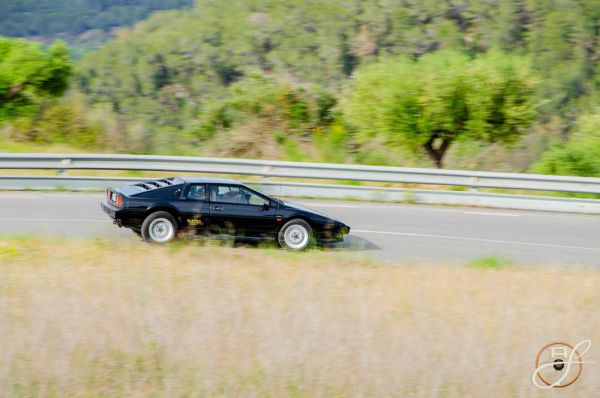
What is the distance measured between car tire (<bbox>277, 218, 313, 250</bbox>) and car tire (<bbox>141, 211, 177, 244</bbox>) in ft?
5.62

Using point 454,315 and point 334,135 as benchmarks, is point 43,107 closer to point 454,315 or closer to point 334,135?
point 334,135

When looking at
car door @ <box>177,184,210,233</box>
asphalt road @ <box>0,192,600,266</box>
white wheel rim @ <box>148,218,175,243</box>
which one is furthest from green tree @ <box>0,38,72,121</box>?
white wheel rim @ <box>148,218,175,243</box>

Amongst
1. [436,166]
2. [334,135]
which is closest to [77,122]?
[334,135]

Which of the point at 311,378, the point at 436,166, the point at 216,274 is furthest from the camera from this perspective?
the point at 436,166

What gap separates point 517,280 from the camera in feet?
33.4

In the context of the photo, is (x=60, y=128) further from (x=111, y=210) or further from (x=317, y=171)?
(x=111, y=210)

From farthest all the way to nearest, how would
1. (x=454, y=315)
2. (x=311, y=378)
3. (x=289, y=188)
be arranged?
(x=289, y=188) → (x=454, y=315) → (x=311, y=378)

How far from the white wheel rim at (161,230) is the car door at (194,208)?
227 millimetres

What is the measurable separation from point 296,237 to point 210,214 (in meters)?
1.45

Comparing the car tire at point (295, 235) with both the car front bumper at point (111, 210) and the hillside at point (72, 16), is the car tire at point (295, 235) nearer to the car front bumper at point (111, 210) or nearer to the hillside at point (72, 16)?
the car front bumper at point (111, 210)

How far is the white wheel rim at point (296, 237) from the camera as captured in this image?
12453mm

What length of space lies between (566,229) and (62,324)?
1135cm

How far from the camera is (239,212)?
12344mm

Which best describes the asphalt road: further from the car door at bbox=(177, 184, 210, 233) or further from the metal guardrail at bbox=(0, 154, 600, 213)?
the car door at bbox=(177, 184, 210, 233)
